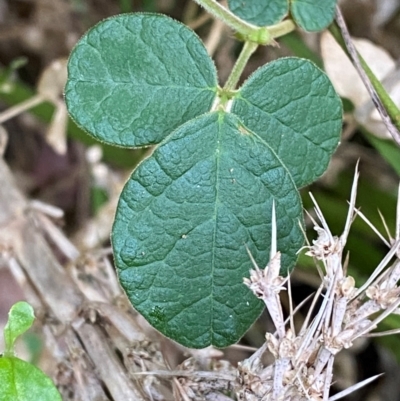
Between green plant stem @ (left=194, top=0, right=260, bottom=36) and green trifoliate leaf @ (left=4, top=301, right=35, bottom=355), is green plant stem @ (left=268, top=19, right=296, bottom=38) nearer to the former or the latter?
green plant stem @ (left=194, top=0, right=260, bottom=36)

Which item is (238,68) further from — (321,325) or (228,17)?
(321,325)

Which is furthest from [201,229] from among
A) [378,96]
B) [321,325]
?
[378,96]

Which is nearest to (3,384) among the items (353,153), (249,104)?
(249,104)

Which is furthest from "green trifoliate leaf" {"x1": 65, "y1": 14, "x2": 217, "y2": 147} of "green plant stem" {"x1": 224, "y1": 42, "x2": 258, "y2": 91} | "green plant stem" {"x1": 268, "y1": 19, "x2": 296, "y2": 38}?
"green plant stem" {"x1": 268, "y1": 19, "x2": 296, "y2": 38}

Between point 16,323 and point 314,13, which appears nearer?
point 16,323

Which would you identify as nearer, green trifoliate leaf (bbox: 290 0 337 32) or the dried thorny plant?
the dried thorny plant

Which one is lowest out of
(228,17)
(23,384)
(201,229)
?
(23,384)

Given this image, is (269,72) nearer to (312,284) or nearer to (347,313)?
(347,313)
